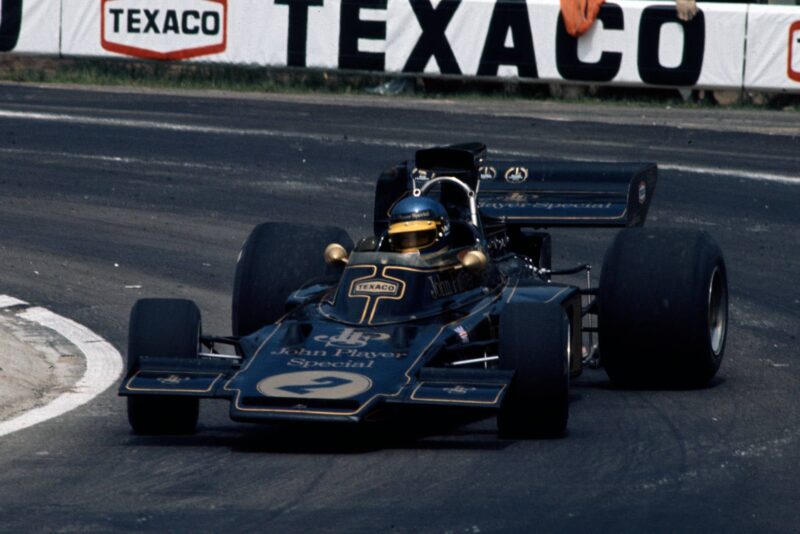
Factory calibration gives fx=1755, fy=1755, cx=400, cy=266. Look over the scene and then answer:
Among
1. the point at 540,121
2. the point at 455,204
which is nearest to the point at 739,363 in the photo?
the point at 455,204

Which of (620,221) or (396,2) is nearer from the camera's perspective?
(620,221)

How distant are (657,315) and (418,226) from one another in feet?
Answer: 4.84

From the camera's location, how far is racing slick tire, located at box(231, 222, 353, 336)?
1055 centimetres

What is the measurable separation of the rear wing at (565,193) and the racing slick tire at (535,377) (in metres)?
2.72

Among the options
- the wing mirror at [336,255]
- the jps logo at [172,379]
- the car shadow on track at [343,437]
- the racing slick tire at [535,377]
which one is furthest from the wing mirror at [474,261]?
the jps logo at [172,379]

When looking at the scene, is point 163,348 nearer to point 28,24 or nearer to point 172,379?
point 172,379

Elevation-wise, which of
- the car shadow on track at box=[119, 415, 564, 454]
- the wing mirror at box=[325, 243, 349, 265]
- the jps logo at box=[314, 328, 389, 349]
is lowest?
the car shadow on track at box=[119, 415, 564, 454]

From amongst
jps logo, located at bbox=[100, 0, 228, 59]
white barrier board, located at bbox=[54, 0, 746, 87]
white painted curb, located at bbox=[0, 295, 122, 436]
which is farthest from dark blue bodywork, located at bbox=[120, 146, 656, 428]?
jps logo, located at bbox=[100, 0, 228, 59]

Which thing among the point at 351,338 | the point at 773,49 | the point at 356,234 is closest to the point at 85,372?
the point at 351,338

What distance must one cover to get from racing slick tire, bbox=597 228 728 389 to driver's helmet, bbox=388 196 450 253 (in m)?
1.04

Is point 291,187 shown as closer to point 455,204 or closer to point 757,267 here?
point 757,267

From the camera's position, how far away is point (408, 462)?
Answer: 26.8 feet

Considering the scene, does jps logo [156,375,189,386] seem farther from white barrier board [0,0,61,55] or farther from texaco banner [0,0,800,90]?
white barrier board [0,0,61,55]

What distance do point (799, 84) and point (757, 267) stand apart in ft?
37.3
